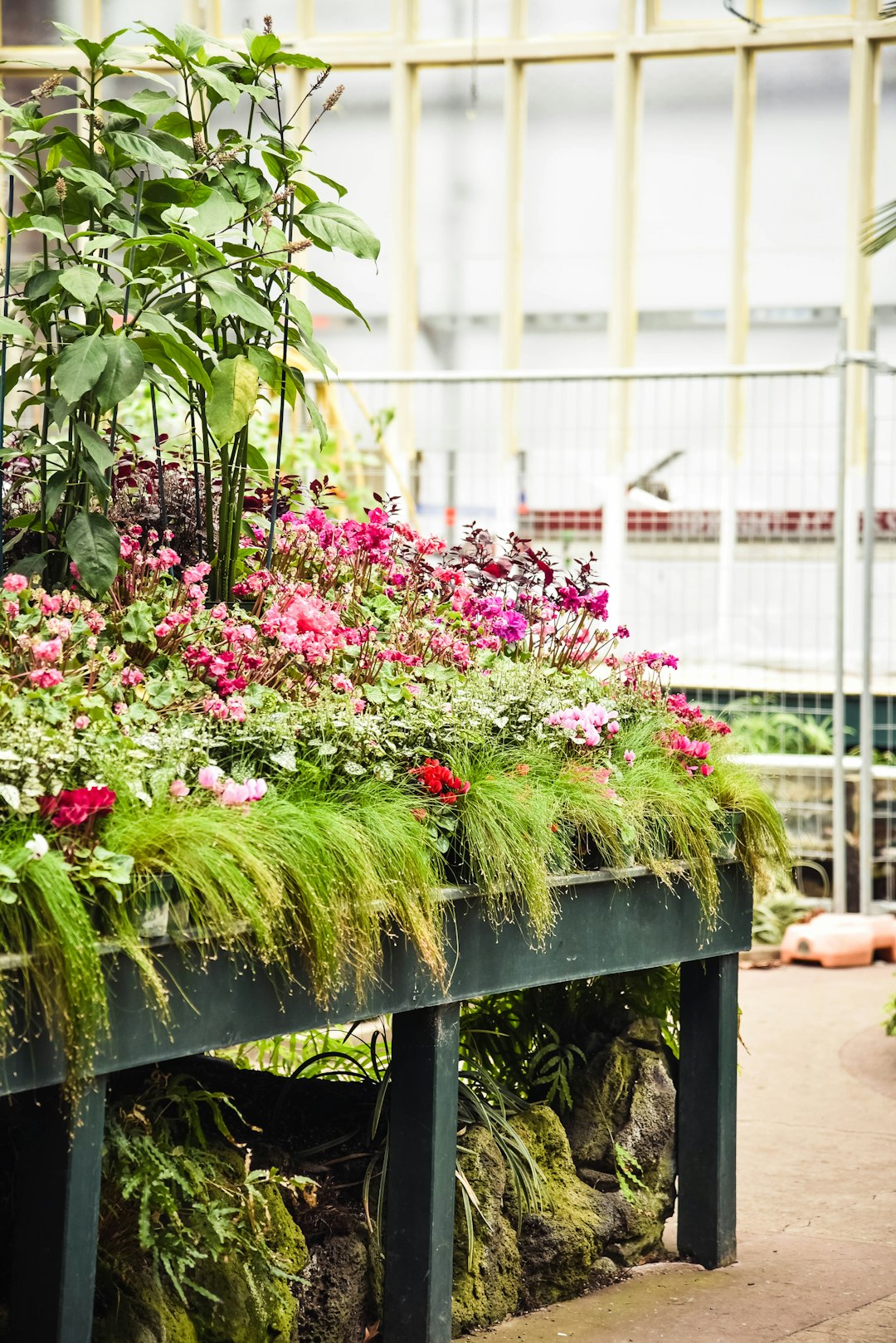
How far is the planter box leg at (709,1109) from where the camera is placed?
111 inches

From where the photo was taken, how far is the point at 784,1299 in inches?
105

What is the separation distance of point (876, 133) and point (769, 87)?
2.20 ft

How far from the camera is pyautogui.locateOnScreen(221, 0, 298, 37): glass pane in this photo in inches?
354

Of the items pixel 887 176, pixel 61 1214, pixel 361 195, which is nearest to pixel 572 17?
pixel 361 195

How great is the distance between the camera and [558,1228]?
2.63 meters

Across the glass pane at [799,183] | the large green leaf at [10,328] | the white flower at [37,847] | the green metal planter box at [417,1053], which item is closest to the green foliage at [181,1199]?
the green metal planter box at [417,1053]

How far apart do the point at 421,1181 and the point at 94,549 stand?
110 cm

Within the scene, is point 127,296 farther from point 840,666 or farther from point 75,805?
point 840,666

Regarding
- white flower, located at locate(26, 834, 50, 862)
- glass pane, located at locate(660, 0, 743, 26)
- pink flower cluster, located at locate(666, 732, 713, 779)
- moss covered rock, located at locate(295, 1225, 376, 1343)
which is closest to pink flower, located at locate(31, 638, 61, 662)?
white flower, located at locate(26, 834, 50, 862)

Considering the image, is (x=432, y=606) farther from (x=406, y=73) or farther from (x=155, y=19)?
(x=155, y=19)

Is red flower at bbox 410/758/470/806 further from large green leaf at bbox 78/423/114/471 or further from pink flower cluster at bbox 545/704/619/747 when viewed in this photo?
large green leaf at bbox 78/423/114/471

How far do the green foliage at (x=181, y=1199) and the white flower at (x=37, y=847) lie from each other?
0.64 metres

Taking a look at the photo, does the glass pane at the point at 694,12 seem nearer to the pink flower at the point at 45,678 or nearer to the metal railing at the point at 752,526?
the metal railing at the point at 752,526

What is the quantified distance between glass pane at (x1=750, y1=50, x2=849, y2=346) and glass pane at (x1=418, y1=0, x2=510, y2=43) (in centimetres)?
155
